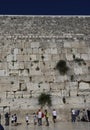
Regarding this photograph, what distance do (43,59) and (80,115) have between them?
4090 mm

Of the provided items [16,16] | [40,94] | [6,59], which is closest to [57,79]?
[40,94]

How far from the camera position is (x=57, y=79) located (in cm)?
1767

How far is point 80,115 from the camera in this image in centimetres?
1655

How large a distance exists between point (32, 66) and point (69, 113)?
3.61 meters

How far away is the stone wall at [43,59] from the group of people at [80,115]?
416 millimetres

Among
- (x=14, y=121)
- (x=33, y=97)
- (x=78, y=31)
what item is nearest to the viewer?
(x=14, y=121)

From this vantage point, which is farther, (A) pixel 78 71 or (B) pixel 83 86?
(A) pixel 78 71

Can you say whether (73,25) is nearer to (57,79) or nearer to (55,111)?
(57,79)

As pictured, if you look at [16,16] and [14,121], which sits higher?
[16,16]

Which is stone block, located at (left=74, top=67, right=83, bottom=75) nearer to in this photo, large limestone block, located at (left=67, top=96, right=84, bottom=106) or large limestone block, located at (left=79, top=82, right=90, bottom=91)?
large limestone block, located at (left=79, top=82, right=90, bottom=91)

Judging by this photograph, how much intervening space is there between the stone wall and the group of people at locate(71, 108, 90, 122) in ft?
1.36

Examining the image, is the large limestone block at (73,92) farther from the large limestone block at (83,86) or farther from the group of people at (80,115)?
the group of people at (80,115)

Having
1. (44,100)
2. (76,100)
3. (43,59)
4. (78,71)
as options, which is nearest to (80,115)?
(76,100)

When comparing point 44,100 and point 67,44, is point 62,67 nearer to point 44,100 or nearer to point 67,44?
point 67,44
